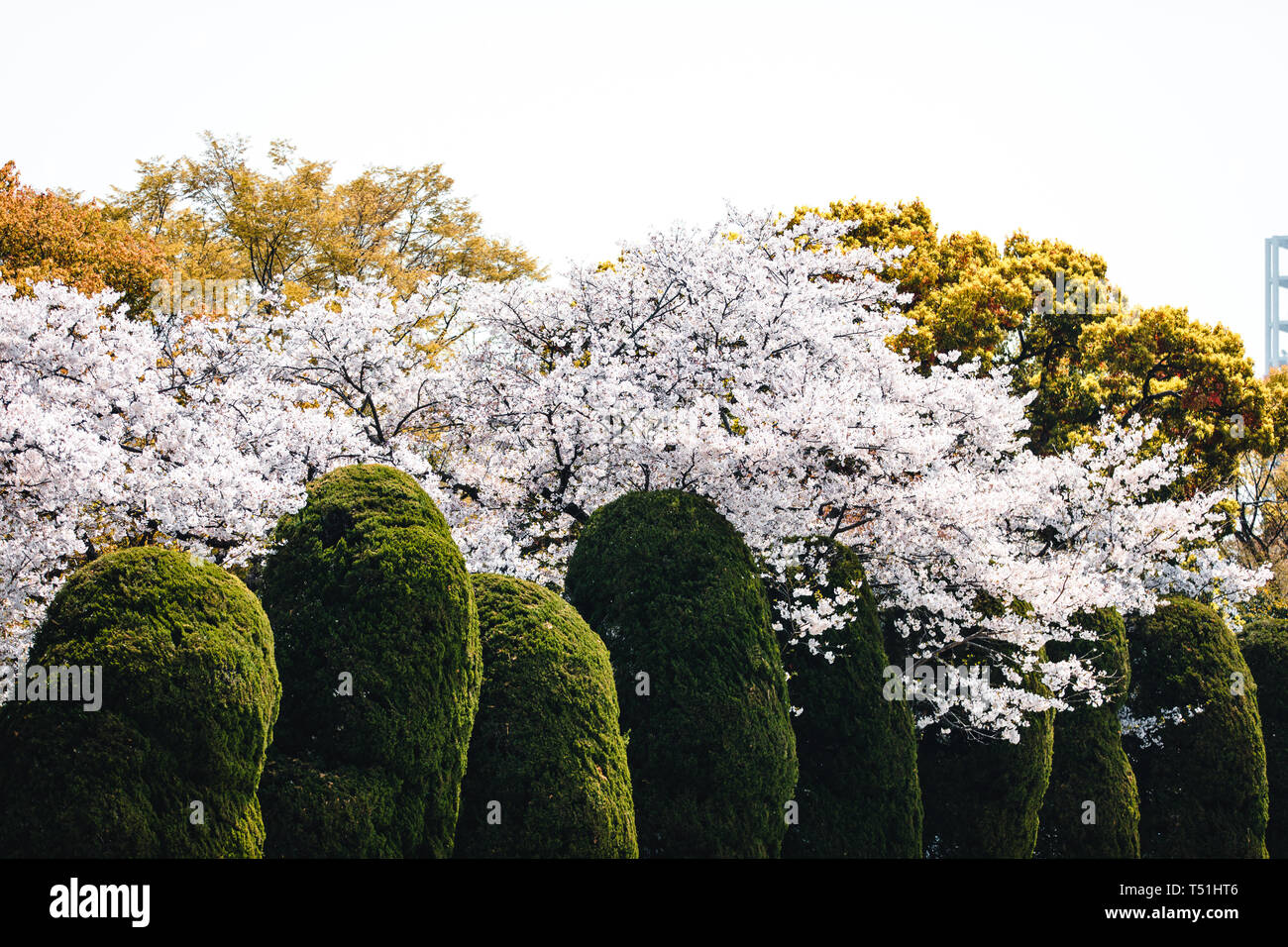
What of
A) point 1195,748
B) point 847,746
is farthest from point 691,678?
point 1195,748

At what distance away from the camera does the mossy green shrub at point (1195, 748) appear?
16.5 meters

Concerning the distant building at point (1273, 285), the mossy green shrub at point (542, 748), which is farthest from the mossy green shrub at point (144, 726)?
the distant building at point (1273, 285)

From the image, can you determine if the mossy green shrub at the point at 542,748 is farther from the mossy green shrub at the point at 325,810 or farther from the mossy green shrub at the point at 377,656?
the mossy green shrub at the point at 325,810

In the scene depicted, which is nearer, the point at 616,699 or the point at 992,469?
the point at 616,699

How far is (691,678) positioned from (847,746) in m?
2.20

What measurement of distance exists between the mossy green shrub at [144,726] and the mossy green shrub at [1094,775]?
10472 millimetres

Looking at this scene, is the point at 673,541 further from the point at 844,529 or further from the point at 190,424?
the point at 190,424

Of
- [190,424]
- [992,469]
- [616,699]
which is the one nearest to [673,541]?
[616,699]

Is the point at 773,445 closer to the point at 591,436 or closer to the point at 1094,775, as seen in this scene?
the point at 591,436

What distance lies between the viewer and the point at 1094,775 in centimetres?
1502
